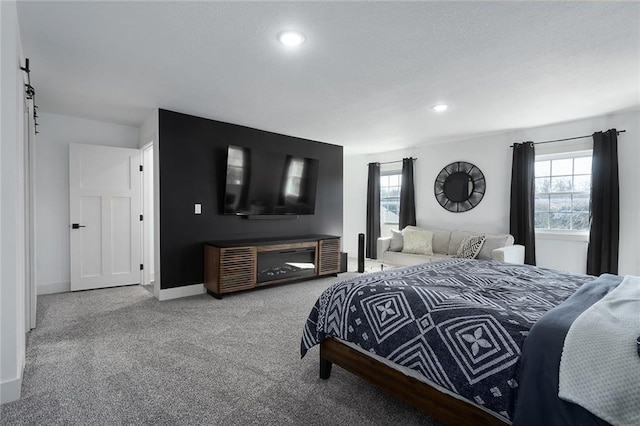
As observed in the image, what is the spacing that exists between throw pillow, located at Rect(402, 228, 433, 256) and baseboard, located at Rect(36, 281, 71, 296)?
5.11 m

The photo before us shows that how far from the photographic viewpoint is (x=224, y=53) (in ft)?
8.40

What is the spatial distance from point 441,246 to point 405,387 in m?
4.09

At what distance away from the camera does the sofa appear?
464 cm

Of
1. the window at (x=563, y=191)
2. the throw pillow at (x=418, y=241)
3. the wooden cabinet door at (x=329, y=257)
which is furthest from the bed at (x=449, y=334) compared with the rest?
the throw pillow at (x=418, y=241)

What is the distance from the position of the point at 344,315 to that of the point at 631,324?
1.34m

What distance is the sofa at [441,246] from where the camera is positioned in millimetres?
4637

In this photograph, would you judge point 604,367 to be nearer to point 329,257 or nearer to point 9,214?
point 9,214

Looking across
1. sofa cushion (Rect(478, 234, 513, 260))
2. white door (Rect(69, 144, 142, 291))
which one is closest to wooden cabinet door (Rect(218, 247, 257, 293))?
white door (Rect(69, 144, 142, 291))

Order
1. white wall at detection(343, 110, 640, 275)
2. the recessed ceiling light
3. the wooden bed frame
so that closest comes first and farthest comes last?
1. the wooden bed frame
2. the recessed ceiling light
3. white wall at detection(343, 110, 640, 275)

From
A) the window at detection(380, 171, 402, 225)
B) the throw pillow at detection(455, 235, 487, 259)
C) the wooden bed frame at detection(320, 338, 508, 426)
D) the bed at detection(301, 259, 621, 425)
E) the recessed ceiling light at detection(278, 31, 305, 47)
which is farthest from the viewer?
the window at detection(380, 171, 402, 225)

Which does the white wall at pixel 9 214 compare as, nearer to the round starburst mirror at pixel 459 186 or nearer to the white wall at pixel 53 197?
the white wall at pixel 53 197

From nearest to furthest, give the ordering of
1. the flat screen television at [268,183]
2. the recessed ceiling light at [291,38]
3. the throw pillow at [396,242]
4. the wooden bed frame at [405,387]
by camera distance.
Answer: the wooden bed frame at [405,387] < the recessed ceiling light at [291,38] < the flat screen television at [268,183] < the throw pillow at [396,242]

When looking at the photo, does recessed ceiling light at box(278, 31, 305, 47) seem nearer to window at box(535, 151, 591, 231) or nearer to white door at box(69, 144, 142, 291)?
white door at box(69, 144, 142, 291)

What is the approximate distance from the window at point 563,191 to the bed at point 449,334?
270cm
